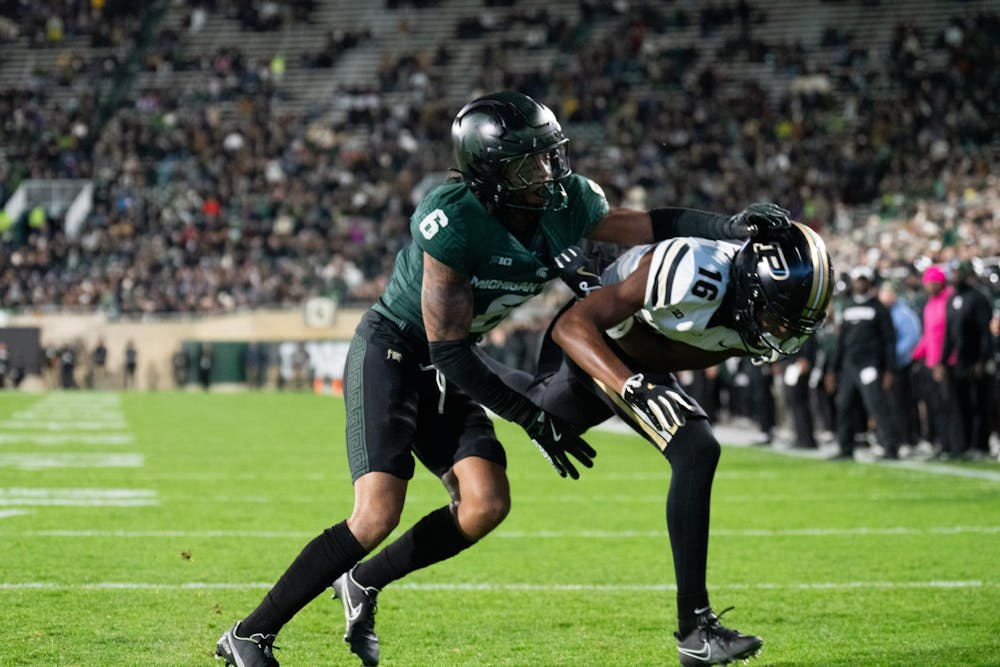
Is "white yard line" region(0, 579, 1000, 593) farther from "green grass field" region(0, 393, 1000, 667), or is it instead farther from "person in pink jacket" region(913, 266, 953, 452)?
"person in pink jacket" region(913, 266, 953, 452)

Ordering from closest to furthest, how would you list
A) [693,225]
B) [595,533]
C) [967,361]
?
1. [693,225]
2. [595,533]
3. [967,361]

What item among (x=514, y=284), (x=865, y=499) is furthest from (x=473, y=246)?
(x=865, y=499)

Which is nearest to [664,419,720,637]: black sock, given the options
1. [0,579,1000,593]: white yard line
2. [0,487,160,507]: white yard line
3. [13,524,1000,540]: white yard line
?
[0,579,1000,593]: white yard line

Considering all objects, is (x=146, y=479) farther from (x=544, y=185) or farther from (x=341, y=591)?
(x=544, y=185)

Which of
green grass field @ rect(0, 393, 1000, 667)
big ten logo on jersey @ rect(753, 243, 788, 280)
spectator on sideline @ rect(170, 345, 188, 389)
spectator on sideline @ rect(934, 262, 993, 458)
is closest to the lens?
big ten logo on jersey @ rect(753, 243, 788, 280)

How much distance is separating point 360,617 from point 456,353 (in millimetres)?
1061

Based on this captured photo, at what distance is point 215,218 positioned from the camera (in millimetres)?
35125

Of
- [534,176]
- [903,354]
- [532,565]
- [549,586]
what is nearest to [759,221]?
[534,176]

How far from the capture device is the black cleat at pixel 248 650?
4.56m

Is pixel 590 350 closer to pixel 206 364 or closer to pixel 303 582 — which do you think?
pixel 303 582

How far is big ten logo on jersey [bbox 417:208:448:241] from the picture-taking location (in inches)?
180

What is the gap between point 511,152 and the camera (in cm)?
459

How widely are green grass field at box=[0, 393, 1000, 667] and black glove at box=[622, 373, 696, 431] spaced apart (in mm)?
929

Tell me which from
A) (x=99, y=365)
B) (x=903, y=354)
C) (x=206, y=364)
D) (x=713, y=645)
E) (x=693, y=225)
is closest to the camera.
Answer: (x=713, y=645)
